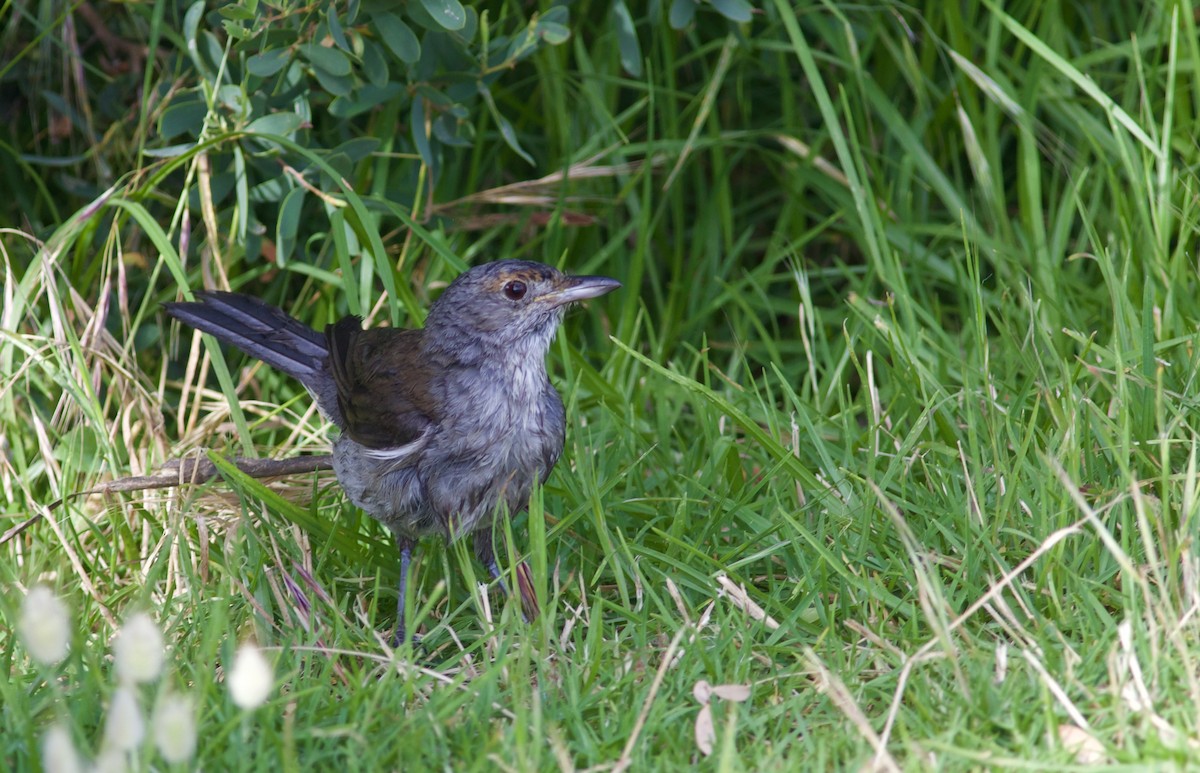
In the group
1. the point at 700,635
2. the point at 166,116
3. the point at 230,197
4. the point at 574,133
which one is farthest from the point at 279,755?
the point at 574,133

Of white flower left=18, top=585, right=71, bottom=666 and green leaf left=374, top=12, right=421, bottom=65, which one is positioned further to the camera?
green leaf left=374, top=12, right=421, bottom=65

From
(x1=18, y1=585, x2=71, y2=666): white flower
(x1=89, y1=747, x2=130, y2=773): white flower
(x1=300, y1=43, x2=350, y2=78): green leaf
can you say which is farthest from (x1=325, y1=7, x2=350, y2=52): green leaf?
(x1=89, y1=747, x2=130, y2=773): white flower

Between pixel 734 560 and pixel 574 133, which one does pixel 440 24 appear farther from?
pixel 734 560

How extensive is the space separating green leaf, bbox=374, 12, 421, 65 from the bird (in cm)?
76

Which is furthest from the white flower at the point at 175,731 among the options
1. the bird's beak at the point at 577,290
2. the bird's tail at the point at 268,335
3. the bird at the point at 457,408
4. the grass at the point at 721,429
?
the bird's tail at the point at 268,335

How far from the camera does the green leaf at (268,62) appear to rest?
390 cm

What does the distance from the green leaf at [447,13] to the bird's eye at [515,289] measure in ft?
2.65

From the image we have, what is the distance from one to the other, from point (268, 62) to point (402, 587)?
1697 millimetres

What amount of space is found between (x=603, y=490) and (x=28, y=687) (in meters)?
1.49

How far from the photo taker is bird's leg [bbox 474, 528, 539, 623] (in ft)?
11.0

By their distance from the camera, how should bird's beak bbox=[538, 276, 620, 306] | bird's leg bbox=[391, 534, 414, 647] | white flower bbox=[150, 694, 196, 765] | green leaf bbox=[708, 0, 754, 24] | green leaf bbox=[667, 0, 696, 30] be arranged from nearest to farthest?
white flower bbox=[150, 694, 196, 765]
bird's leg bbox=[391, 534, 414, 647]
bird's beak bbox=[538, 276, 620, 306]
green leaf bbox=[708, 0, 754, 24]
green leaf bbox=[667, 0, 696, 30]

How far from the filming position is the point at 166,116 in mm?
4113

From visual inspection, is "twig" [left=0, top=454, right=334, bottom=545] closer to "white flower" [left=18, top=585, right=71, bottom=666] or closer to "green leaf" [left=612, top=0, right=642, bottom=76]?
"white flower" [left=18, top=585, right=71, bottom=666]

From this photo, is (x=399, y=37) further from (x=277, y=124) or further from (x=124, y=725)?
(x=124, y=725)
